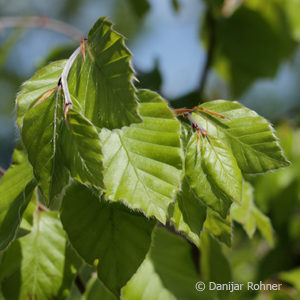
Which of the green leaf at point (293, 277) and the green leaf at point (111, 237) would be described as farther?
the green leaf at point (293, 277)

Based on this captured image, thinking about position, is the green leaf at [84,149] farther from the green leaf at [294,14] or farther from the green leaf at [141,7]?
the green leaf at [294,14]

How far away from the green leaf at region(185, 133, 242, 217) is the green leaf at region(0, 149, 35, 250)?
0.21 metres

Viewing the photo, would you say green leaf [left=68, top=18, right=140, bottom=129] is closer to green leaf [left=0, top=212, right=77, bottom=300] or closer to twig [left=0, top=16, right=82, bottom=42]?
green leaf [left=0, top=212, right=77, bottom=300]

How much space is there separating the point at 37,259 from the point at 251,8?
1094 millimetres

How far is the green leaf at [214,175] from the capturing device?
46cm

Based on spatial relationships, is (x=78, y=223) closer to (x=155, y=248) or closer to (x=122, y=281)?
(x=122, y=281)

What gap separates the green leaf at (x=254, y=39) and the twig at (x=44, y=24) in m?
0.43

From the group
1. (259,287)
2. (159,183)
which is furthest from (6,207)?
(259,287)

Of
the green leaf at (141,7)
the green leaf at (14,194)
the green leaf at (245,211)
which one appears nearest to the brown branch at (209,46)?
the green leaf at (141,7)

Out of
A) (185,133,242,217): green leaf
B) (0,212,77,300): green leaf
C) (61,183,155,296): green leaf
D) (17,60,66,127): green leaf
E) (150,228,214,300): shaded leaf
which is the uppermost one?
(17,60,66,127): green leaf

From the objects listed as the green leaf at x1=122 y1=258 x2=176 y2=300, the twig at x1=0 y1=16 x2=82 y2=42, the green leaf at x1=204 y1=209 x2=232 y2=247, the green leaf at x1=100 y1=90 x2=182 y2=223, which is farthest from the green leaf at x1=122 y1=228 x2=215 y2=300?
the twig at x1=0 y1=16 x2=82 y2=42

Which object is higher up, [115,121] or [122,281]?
[115,121]

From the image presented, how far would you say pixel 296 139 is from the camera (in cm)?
152

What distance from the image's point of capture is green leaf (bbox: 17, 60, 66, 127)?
1.56ft
